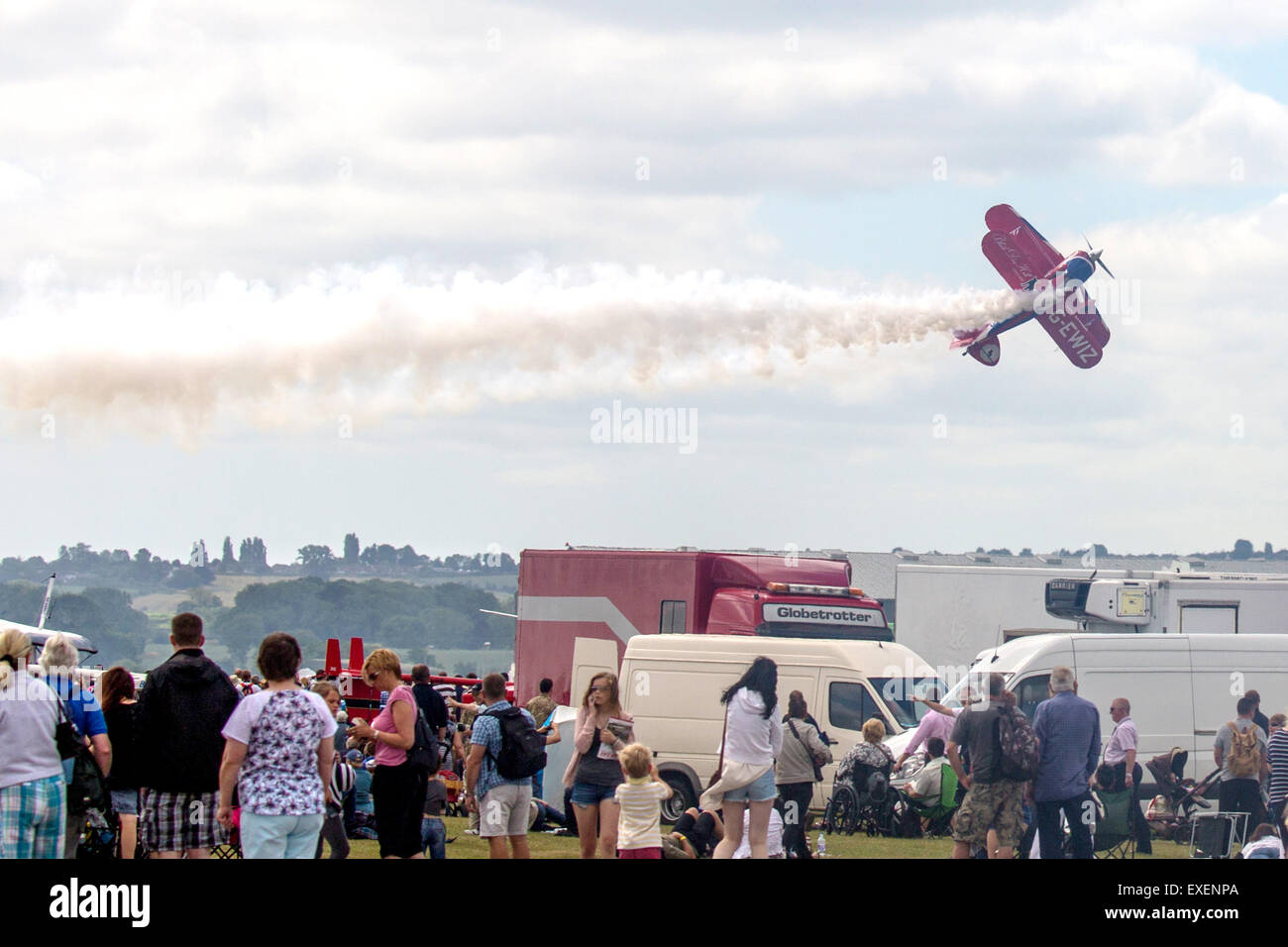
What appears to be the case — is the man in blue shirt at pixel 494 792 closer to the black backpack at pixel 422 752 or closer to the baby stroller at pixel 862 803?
the black backpack at pixel 422 752

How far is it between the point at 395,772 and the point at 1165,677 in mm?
9866

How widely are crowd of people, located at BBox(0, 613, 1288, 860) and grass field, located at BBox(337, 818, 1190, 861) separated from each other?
447 mm

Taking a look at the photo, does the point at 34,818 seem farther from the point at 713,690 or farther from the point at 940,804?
the point at 940,804

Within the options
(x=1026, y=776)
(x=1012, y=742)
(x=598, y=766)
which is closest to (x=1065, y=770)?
(x=1026, y=776)

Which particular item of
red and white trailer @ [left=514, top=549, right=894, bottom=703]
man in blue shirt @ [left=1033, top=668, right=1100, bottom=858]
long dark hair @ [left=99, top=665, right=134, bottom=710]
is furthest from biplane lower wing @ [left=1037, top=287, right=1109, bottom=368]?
long dark hair @ [left=99, top=665, right=134, bottom=710]

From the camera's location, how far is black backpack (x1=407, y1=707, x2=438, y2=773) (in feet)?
32.0

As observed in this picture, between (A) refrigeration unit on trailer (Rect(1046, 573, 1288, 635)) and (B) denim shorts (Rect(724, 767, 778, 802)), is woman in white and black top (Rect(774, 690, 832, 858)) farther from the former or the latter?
(A) refrigeration unit on trailer (Rect(1046, 573, 1288, 635))

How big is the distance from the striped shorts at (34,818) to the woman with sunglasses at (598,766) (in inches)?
163

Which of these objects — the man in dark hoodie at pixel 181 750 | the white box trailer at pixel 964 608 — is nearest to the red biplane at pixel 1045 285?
the white box trailer at pixel 964 608

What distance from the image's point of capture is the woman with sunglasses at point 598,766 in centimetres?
1179
